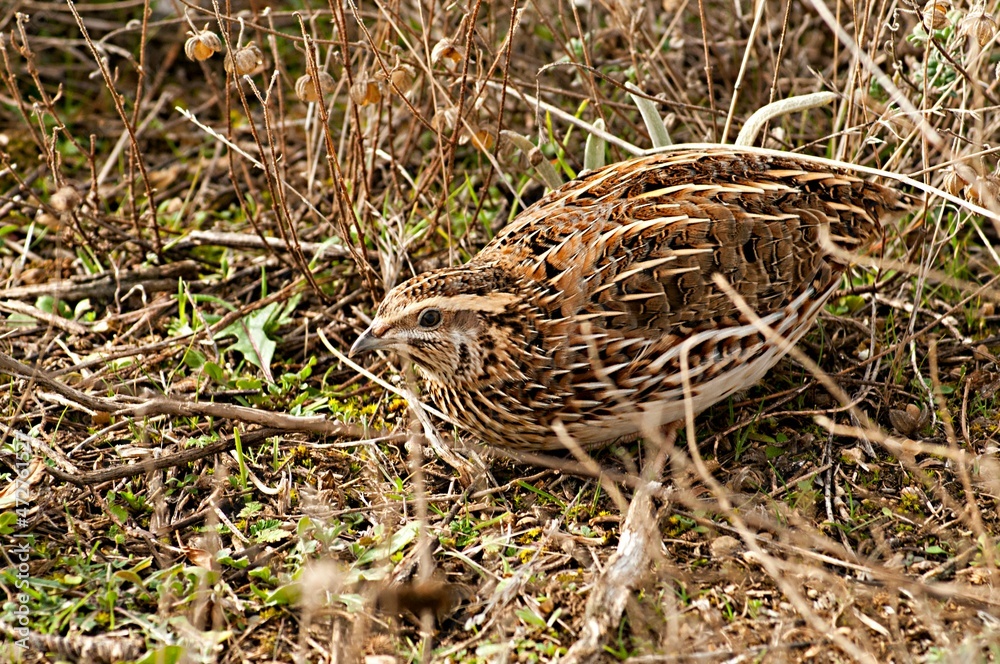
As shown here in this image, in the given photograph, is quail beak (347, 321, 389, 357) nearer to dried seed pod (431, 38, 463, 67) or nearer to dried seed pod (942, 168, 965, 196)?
dried seed pod (431, 38, 463, 67)

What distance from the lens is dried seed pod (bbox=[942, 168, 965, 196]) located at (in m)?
4.10

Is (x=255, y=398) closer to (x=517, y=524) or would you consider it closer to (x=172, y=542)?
(x=172, y=542)

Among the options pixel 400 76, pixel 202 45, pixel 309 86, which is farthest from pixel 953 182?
pixel 202 45

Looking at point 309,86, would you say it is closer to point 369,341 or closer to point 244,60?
point 244,60

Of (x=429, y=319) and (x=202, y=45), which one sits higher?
(x=202, y=45)

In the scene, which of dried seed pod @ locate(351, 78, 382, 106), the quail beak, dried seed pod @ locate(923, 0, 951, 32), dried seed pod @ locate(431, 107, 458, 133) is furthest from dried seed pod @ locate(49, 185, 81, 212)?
dried seed pod @ locate(923, 0, 951, 32)

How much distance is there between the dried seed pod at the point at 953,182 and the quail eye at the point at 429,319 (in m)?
2.14

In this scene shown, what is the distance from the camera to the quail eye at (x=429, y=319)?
13.7ft

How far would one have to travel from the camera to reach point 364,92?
4453 mm

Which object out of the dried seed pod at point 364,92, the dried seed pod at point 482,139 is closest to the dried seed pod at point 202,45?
the dried seed pod at point 364,92

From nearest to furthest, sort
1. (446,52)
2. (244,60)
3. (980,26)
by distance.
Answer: (980,26) → (244,60) → (446,52)

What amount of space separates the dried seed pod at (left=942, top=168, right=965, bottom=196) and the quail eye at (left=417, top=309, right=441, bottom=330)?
2.14m

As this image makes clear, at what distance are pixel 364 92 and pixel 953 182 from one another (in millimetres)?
2493

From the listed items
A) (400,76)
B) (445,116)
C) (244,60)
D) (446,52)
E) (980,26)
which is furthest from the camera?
(445,116)
